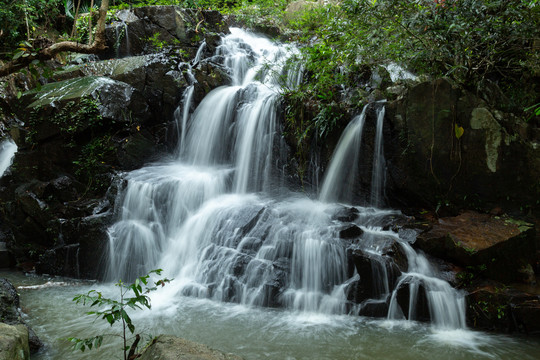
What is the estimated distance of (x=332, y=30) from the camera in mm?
7090

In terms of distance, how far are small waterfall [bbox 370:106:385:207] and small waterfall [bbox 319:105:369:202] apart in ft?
0.99

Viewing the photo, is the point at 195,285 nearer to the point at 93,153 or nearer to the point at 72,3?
the point at 93,153

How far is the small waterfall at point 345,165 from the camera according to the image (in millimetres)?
6793

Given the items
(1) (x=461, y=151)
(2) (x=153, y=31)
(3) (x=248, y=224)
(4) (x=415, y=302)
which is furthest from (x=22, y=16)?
(4) (x=415, y=302)

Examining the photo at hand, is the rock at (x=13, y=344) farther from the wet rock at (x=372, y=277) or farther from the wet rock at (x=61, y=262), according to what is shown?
the wet rock at (x=372, y=277)

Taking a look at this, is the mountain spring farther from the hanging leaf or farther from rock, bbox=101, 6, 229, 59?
rock, bbox=101, 6, 229, 59

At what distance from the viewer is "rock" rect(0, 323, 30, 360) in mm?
2725

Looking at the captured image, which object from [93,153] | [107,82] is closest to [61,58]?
[107,82]

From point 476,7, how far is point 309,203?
4.20 meters

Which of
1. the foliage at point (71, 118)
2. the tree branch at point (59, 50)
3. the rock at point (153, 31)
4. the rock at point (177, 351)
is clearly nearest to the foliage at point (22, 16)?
the foliage at point (71, 118)

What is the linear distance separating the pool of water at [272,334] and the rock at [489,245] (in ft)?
3.12

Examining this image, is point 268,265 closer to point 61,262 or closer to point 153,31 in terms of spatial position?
point 61,262

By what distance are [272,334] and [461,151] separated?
14.0 ft

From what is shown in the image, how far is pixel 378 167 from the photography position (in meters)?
6.66
